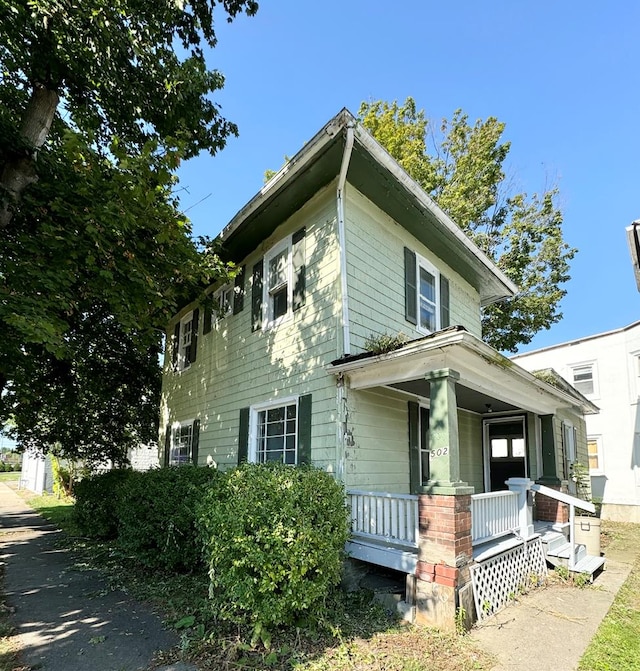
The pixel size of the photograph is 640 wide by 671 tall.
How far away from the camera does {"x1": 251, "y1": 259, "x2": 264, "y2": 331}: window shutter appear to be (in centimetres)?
883

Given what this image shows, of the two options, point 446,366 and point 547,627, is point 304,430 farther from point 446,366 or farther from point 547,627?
point 547,627

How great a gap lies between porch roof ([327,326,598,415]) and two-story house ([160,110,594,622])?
27 mm

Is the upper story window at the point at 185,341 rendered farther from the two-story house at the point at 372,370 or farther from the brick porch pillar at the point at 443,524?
the brick porch pillar at the point at 443,524

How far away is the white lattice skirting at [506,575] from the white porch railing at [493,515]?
28 cm

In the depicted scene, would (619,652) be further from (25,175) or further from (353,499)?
(25,175)

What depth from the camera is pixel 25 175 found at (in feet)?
23.1

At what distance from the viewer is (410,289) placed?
856 cm

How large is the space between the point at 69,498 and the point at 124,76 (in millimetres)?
19991

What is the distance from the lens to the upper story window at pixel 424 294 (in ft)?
28.0

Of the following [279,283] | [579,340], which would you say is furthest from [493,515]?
[579,340]

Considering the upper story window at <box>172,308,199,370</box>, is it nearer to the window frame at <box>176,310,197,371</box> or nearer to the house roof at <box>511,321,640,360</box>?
the window frame at <box>176,310,197,371</box>

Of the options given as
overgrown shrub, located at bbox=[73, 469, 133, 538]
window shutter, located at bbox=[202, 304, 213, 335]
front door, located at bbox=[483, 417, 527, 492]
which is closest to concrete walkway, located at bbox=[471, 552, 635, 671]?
front door, located at bbox=[483, 417, 527, 492]

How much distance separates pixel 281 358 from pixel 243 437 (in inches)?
75.6

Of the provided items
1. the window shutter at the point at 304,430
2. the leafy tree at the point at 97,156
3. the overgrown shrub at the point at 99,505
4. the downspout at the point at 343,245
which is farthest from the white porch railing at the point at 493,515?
the overgrown shrub at the point at 99,505
